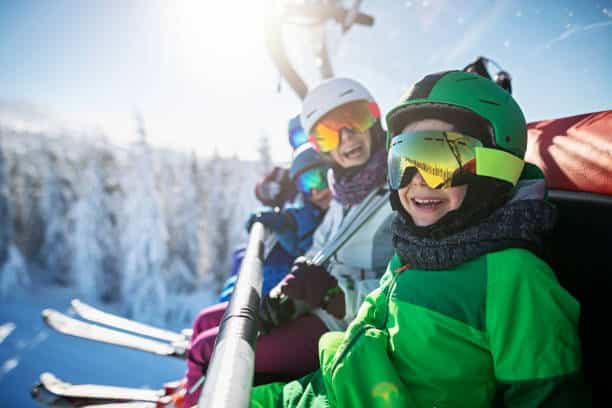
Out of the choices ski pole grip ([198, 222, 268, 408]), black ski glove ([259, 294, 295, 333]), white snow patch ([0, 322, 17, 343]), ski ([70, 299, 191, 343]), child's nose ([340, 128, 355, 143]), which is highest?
child's nose ([340, 128, 355, 143])

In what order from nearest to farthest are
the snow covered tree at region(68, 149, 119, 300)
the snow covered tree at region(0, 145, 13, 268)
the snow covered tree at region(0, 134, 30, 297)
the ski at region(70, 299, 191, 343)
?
the ski at region(70, 299, 191, 343)
the snow covered tree at region(68, 149, 119, 300)
the snow covered tree at region(0, 134, 30, 297)
the snow covered tree at region(0, 145, 13, 268)

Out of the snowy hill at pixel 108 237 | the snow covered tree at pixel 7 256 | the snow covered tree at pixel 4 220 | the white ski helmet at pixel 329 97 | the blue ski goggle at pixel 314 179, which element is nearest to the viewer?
the white ski helmet at pixel 329 97

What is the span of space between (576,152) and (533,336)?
35.4 inches

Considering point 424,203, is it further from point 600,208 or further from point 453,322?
point 600,208

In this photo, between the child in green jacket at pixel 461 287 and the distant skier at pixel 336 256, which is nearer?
the child in green jacket at pixel 461 287

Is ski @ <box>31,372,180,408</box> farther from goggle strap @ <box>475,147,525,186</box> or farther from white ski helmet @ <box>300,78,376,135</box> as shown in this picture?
goggle strap @ <box>475,147,525,186</box>

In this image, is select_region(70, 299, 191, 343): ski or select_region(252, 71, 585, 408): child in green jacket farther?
select_region(70, 299, 191, 343): ski

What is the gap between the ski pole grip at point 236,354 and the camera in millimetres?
921

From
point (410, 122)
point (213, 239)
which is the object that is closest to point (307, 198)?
point (410, 122)

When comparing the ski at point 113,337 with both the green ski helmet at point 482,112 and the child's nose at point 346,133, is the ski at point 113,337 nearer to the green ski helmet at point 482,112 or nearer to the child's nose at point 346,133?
the child's nose at point 346,133

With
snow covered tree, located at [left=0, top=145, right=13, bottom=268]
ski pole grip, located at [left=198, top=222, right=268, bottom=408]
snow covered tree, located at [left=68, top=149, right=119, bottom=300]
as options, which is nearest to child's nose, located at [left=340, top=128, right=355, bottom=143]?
ski pole grip, located at [left=198, top=222, right=268, bottom=408]

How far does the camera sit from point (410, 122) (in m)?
1.45

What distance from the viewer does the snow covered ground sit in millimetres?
14406

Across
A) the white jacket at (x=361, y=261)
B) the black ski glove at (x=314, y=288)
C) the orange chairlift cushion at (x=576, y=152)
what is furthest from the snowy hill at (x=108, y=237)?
the orange chairlift cushion at (x=576, y=152)
